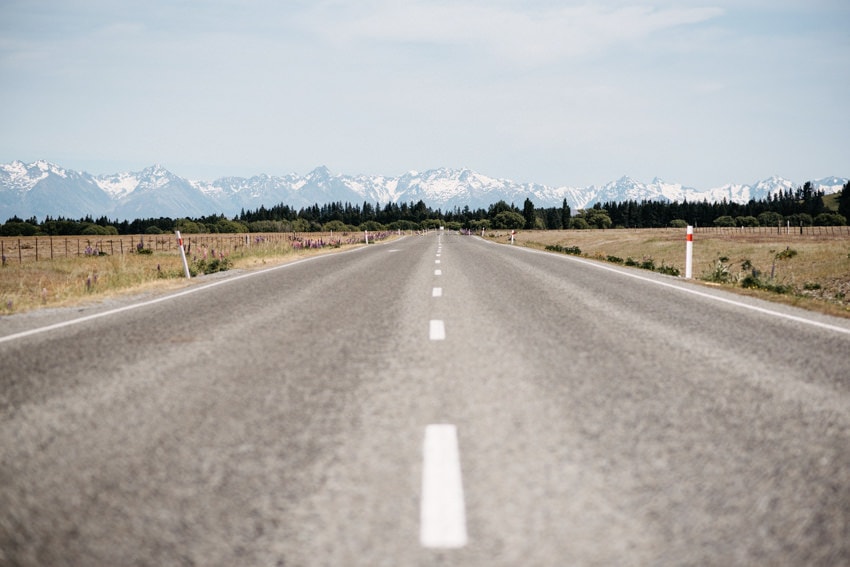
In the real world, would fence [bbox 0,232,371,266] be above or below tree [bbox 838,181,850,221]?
below

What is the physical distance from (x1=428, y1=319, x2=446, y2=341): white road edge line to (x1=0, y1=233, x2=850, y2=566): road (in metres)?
0.07

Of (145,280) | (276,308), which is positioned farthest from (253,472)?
(145,280)

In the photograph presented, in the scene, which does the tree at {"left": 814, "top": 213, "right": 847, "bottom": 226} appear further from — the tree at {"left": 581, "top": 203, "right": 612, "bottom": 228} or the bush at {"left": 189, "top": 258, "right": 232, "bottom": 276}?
the bush at {"left": 189, "top": 258, "right": 232, "bottom": 276}

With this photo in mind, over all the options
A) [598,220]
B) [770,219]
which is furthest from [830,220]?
[598,220]

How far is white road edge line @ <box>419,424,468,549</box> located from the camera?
7.79 feet

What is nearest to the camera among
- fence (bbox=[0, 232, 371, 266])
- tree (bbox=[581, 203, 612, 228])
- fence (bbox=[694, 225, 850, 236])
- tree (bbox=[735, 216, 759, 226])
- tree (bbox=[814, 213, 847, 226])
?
fence (bbox=[0, 232, 371, 266])

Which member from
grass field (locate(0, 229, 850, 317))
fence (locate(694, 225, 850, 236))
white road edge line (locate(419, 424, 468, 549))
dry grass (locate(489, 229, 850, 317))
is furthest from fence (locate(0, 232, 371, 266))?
fence (locate(694, 225, 850, 236))

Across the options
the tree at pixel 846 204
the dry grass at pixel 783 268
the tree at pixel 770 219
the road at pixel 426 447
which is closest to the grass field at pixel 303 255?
the dry grass at pixel 783 268

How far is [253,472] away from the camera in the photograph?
9.79ft

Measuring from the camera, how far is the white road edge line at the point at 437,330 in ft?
21.8

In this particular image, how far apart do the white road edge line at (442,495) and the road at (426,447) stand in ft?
0.04

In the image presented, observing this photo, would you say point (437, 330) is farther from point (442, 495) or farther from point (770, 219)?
point (770, 219)

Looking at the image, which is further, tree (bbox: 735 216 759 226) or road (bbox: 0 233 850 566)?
tree (bbox: 735 216 759 226)

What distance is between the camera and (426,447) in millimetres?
3289
